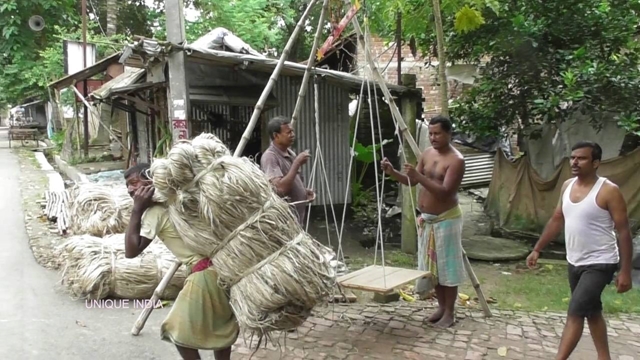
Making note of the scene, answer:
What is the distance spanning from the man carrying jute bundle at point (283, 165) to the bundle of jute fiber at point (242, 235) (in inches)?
57.1

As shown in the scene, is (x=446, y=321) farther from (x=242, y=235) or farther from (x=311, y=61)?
(x=311, y=61)

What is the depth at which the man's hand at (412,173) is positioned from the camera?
431 cm

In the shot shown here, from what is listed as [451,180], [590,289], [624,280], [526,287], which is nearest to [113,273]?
[451,180]

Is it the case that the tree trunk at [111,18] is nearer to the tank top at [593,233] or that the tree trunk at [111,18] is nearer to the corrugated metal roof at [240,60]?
the corrugated metal roof at [240,60]

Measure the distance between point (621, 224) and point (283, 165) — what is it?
97.2 inches

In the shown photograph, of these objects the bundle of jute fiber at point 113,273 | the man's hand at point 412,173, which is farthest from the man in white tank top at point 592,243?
the bundle of jute fiber at point 113,273

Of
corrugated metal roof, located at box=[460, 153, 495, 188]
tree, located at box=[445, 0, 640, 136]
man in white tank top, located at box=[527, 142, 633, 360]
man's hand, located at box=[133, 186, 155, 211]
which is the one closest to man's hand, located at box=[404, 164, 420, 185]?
man in white tank top, located at box=[527, 142, 633, 360]

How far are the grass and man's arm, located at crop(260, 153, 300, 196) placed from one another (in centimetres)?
260

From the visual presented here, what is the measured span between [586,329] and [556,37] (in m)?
5.00

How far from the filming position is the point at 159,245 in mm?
Answer: 5852

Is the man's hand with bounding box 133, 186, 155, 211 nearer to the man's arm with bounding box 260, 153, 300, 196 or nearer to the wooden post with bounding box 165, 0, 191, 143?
the man's arm with bounding box 260, 153, 300, 196

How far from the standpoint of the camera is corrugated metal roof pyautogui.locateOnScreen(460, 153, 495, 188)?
1340 centimetres

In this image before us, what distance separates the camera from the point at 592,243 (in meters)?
3.67

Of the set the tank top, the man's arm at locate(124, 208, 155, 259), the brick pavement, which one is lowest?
the brick pavement
